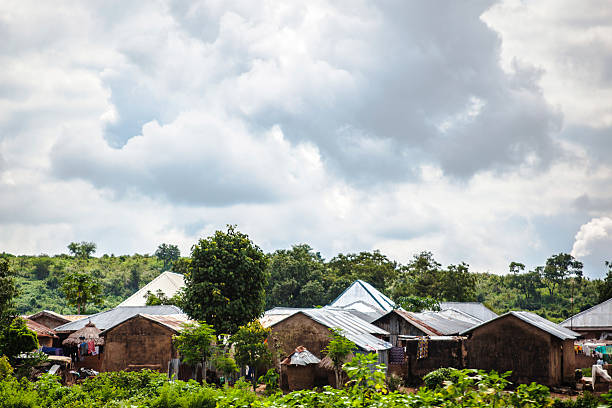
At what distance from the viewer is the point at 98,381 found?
42.3 feet

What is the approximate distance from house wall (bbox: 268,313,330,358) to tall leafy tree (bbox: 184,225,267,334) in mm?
1661

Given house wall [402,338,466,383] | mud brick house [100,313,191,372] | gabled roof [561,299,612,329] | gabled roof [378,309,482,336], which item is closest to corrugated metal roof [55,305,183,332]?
mud brick house [100,313,191,372]

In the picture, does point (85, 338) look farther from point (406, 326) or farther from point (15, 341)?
point (406, 326)

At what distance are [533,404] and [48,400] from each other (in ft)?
31.2

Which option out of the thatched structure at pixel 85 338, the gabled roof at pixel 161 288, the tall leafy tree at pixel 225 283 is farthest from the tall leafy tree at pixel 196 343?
the gabled roof at pixel 161 288

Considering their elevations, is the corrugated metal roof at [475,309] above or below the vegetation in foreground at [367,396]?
above

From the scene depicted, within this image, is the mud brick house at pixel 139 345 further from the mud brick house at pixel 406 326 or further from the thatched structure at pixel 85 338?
the mud brick house at pixel 406 326

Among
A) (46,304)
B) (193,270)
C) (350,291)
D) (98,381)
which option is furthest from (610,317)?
(46,304)

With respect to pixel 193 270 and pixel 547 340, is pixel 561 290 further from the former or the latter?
pixel 193 270

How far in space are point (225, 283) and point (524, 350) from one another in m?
15.9

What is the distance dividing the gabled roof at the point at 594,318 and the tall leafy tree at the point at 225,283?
115 ft

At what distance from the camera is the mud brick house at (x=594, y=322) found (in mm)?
47844

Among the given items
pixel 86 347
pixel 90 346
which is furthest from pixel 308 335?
pixel 86 347

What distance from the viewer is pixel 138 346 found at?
94.0 feet
